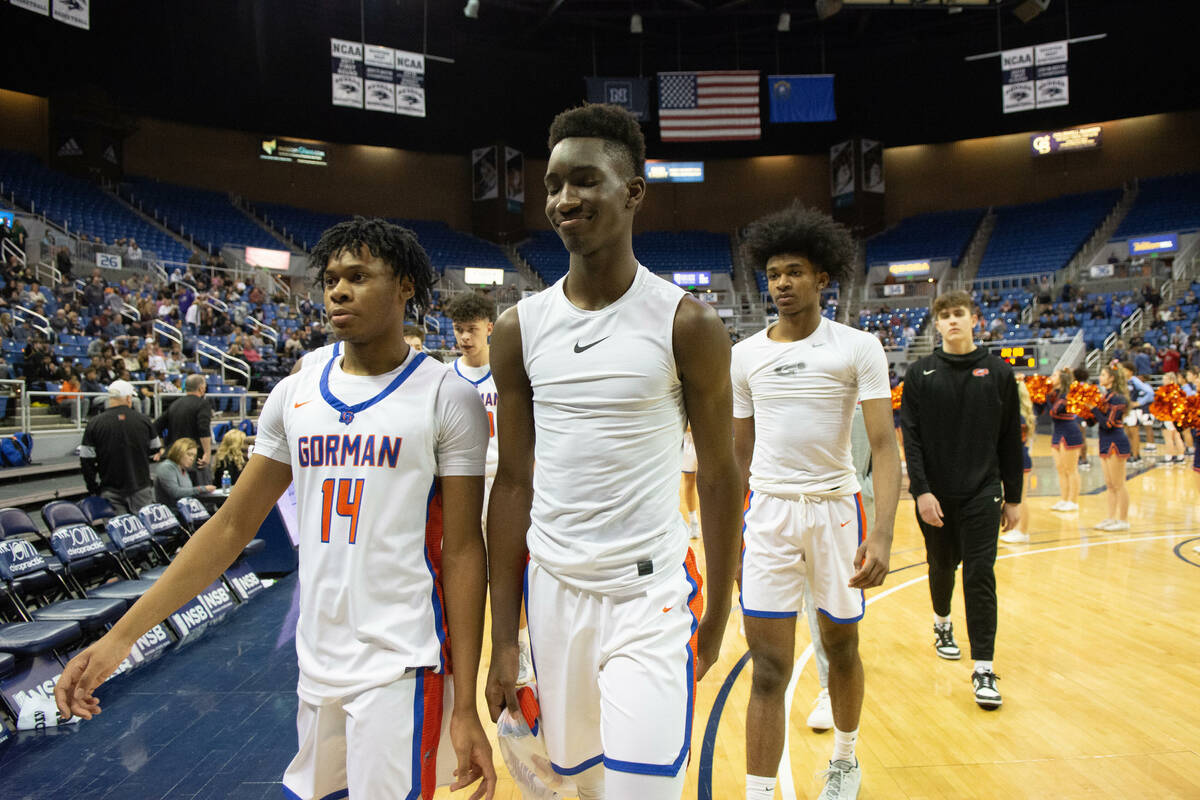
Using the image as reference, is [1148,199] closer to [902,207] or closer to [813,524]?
[902,207]

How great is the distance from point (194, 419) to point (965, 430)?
6.90 meters

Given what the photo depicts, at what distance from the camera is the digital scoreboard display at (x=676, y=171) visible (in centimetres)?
2735

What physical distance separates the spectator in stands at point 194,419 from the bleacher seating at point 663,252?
19.7 metres

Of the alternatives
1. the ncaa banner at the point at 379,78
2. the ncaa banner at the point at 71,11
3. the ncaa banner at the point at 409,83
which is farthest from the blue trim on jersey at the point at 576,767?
the ncaa banner at the point at 409,83

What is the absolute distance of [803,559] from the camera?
2879 millimetres

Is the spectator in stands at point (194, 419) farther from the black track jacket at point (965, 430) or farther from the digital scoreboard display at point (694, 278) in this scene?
the digital scoreboard display at point (694, 278)

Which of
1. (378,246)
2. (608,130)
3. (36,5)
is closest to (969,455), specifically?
(608,130)

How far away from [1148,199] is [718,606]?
30.1 m

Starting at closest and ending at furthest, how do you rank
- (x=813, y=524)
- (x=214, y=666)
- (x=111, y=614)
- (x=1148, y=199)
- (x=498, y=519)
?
(x=498, y=519) < (x=813, y=524) < (x=111, y=614) < (x=214, y=666) < (x=1148, y=199)

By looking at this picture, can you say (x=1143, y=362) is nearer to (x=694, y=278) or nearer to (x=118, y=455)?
(x=694, y=278)

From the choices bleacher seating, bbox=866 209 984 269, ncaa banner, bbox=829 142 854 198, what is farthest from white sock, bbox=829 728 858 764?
ncaa banner, bbox=829 142 854 198

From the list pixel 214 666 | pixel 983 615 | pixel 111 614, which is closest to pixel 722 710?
pixel 983 615

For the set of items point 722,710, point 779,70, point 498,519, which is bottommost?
point 722,710

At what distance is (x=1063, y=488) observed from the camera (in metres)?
9.27
